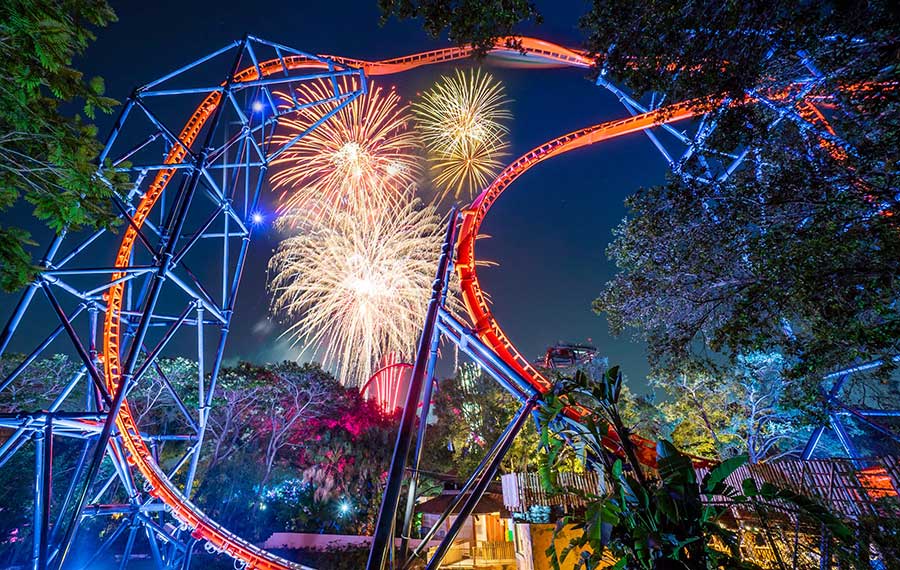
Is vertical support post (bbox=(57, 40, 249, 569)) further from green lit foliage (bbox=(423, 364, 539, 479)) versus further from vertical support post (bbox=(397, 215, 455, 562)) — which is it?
green lit foliage (bbox=(423, 364, 539, 479))

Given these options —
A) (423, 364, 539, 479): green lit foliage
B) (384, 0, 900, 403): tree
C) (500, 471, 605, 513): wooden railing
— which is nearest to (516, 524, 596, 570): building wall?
(500, 471, 605, 513): wooden railing

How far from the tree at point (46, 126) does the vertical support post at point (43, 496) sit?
2.34 metres

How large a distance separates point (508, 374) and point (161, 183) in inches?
315

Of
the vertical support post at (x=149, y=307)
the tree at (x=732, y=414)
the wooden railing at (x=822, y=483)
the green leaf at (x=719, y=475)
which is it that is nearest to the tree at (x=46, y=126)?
the vertical support post at (x=149, y=307)

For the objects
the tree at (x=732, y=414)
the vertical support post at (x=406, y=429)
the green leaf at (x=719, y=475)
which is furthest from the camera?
the tree at (x=732, y=414)

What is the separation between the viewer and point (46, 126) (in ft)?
13.4

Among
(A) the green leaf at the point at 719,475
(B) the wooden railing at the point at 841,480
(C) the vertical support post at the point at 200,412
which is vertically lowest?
(A) the green leaf at the point at 719,475

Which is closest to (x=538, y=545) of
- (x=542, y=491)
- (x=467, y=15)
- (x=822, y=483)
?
(x=542, y=491)

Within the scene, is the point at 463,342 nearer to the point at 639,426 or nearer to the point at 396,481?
the point at 396,481

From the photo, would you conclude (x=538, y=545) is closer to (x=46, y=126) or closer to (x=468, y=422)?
(x=46, y=126)

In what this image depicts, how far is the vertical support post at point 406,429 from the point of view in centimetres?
485

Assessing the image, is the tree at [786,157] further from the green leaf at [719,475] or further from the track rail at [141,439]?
the green leaf at [719,475]

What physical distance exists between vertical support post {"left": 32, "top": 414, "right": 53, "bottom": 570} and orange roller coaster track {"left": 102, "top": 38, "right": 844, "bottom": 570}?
3.68 ft

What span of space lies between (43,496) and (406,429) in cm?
472
